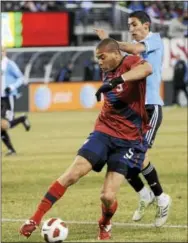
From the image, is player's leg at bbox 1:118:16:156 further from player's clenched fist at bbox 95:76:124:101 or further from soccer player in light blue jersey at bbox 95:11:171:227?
player's clenched fist at bbox 95:76:124:101

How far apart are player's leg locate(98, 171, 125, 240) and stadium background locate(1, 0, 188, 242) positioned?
0.14m

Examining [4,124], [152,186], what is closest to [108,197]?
[152,186]

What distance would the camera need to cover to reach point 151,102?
11.7 meters

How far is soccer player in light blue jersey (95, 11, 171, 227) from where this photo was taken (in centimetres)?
1133

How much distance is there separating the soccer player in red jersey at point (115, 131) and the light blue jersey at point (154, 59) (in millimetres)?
1464

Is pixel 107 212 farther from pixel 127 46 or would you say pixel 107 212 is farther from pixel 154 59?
pixel 154 59

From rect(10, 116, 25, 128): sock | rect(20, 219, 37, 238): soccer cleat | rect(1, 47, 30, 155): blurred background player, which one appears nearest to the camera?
rect(20, 219, 37, 238): soccer cleat

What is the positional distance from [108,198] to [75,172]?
0.57 meters

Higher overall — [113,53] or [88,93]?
[113,53]

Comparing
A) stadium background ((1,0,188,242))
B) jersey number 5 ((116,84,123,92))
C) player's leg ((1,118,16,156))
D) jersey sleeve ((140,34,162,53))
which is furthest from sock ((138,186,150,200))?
player's leg ((1,118,16,156))

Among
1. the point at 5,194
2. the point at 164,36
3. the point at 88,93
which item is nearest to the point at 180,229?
the point at 5,194

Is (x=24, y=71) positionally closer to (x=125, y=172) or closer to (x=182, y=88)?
(x=182, y=88)

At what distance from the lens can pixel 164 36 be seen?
137 ft

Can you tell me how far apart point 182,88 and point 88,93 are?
3.98m
